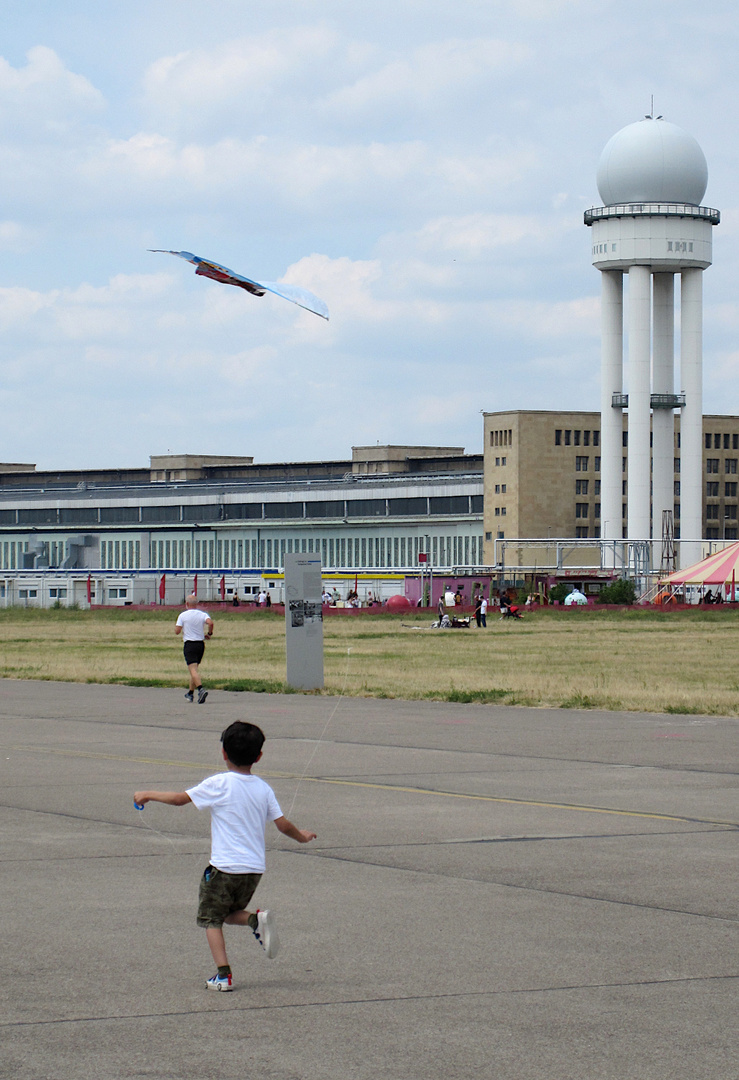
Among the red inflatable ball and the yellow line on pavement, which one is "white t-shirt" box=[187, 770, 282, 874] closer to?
the yellow line on pavement

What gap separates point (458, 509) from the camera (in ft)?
445

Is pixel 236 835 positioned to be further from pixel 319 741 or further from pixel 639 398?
pixel 639 398

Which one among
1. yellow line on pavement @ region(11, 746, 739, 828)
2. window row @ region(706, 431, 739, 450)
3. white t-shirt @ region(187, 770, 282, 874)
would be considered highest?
window row @ region(706, 431, 739, 450)

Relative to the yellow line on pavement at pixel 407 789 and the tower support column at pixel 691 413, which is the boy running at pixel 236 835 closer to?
the yellow line on pavement at pixel 407 789

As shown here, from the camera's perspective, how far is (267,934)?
7.40m

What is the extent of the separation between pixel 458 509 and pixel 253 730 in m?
128

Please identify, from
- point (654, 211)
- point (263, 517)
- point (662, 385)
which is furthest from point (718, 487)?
point (263, 517)

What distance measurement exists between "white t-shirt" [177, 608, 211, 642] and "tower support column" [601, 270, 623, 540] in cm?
8195

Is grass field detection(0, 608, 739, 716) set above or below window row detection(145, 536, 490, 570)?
below

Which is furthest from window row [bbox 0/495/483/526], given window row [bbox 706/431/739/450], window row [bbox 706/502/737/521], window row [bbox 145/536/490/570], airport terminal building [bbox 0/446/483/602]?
window row [bbox 706/431/739/450]

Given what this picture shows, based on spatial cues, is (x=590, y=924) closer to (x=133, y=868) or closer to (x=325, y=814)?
(x=133, y=868)

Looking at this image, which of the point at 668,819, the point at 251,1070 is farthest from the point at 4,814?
the point at 251,1070

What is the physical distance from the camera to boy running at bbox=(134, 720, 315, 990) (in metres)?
7.52

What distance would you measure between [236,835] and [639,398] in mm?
99152
